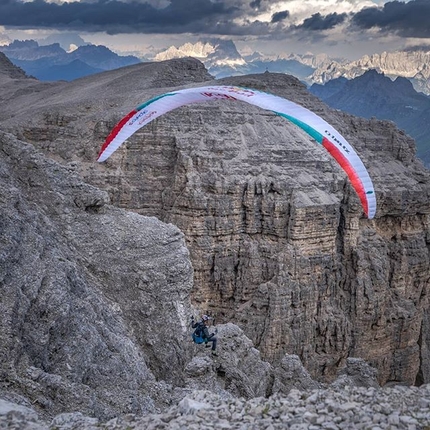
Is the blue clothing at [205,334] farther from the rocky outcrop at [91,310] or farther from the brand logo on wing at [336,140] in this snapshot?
the brand logo on wing at [336,140]

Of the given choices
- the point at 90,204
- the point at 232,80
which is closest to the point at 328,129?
the point at 90,204

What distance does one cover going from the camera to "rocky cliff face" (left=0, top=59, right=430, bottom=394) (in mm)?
46688

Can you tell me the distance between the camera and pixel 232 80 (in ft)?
179

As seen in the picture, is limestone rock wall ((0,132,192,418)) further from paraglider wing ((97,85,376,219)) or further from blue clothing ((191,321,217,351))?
paraglider wing ((97,85,376,219))

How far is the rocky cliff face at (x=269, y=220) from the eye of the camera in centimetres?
4669

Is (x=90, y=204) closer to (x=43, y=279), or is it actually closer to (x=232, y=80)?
(x=43, y=279)

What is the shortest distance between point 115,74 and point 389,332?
1272 inches

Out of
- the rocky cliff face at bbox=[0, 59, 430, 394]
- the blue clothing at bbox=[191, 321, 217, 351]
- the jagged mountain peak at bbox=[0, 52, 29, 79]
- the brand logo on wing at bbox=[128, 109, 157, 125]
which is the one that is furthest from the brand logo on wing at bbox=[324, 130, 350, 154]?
the jagged mountain peak at bbox=[0, 52, 29, 79]

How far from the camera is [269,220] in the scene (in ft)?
156

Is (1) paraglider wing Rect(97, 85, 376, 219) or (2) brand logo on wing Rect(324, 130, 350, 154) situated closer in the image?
(1) paraglider wing Rect(97, 85, 376, 219)

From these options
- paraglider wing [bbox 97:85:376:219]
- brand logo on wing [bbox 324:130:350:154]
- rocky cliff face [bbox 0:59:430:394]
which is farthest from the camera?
rocky cliff face [bbox 0:59:430:394]

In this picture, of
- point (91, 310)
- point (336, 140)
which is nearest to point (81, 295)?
point (91, 310)

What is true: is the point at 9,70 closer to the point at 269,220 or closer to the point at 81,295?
the point at 269,220

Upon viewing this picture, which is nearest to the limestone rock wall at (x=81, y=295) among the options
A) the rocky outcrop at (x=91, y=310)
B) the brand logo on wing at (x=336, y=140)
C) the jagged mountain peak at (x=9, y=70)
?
the rocky outcrop at (x=91, y=310)
